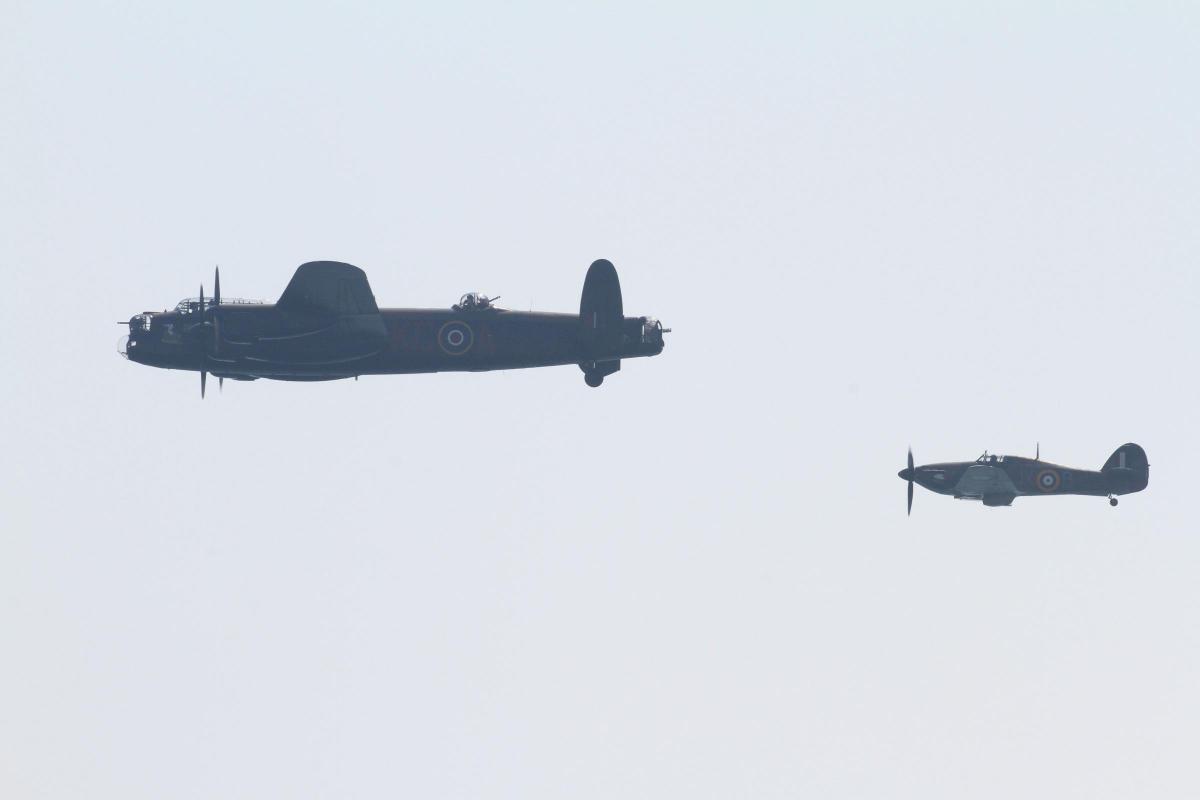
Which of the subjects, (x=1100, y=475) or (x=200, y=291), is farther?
(x=1100, y=475)

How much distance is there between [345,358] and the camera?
76188mm

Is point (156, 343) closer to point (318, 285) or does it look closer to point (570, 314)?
point (318, 285)

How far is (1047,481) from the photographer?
307 ft

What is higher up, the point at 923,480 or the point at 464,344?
the point at 464,344

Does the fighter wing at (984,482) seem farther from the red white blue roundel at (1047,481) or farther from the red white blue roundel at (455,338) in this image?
the red white blue roundel at (455,338)

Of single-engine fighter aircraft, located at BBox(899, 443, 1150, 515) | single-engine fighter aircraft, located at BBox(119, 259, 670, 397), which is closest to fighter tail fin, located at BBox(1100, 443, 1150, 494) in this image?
single-engine fighter aircraft, located at BBox(899, 443, 1150, 515)

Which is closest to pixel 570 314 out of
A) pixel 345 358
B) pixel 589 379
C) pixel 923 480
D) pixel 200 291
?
pixel 589 379

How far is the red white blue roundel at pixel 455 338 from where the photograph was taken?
77.8 metres

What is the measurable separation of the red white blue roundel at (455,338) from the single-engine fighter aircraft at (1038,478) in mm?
29080

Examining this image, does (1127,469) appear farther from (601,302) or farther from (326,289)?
(326,289)

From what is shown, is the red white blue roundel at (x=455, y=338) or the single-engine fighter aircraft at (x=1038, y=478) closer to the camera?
the red white blue roundel at (x=455, y=338)

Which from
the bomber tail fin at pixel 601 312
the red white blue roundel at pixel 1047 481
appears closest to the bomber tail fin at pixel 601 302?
the bomber tail fin at pixel 601 312

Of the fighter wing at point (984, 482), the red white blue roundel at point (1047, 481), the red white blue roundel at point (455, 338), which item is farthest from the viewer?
the fighter wing at point (984, 482)

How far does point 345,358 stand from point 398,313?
302 cm
